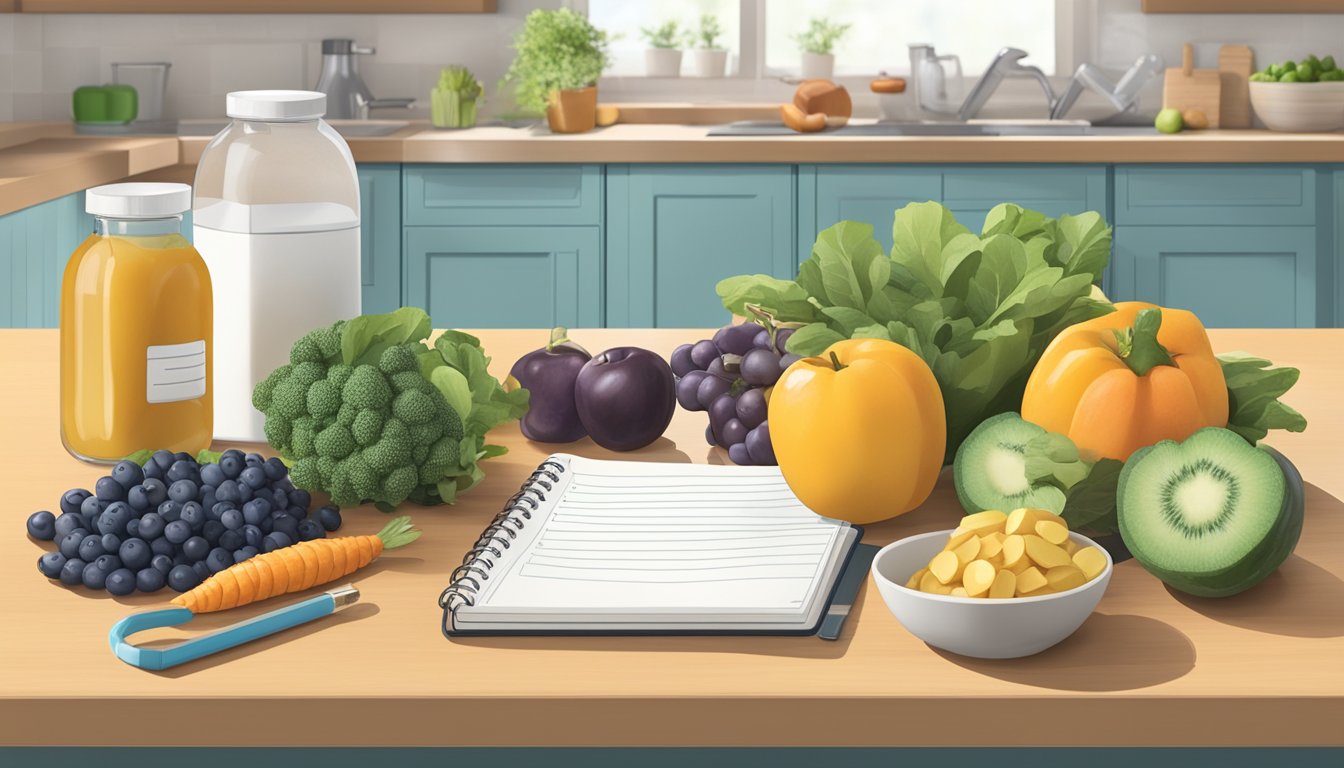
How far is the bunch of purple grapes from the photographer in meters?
1.05

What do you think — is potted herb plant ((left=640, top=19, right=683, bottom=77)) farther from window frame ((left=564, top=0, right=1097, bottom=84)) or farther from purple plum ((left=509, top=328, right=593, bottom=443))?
purple plum ((left=509, top=328, right=593, bottom=443))

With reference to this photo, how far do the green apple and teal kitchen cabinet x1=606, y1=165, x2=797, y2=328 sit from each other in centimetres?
106

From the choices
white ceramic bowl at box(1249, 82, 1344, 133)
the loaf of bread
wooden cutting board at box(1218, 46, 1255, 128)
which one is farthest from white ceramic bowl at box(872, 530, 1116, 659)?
wooden cutting board at box(1218, 46, 1255, 128)

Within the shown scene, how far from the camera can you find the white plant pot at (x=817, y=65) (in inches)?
168

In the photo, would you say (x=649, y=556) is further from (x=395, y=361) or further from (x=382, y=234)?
(x=382, y=234)

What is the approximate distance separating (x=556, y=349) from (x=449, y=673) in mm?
499

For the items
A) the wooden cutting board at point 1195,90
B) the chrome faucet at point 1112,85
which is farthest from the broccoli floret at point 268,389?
the wooden cutting board at point 1195,90

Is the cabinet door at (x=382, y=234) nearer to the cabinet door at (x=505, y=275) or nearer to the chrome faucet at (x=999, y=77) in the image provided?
the cabinet door at (x=505, y=275)

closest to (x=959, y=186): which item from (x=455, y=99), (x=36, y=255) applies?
(x=455, y=99)

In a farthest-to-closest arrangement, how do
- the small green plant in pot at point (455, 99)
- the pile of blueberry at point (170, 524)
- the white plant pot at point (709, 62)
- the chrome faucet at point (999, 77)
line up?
the white plant pot at point (709, 62) < the chrome faucet at point (999, 77) < the small green plant in pot at point (455, 99) < the pile of blueberry at point (170, 524)

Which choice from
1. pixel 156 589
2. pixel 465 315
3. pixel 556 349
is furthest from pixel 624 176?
pixel 156 589

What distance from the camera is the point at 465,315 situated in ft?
12.1

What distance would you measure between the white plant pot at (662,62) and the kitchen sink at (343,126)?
73cm

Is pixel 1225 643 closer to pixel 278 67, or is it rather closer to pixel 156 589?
pixel 156 589
